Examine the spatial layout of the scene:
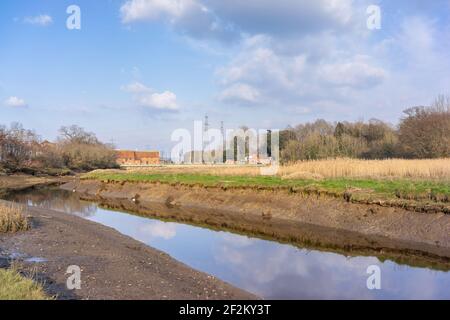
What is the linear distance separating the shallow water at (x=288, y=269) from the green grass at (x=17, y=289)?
548 centimetres

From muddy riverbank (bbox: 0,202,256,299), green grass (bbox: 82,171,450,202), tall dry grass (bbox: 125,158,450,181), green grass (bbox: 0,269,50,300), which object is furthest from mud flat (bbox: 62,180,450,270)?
green grass (bbox: 0,269,50,300)

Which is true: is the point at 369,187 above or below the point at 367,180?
below

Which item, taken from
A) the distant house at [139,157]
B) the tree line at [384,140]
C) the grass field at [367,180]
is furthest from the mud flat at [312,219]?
the distant house at [139,157]

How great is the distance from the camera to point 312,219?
70.0 ft

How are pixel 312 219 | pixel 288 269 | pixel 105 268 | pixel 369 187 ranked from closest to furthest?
pixel 105 268 < pixel 288 269 < pixel 312 219 < pixel 369 187

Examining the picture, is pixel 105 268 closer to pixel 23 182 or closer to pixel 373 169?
pixel 373 169

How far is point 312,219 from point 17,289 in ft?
54.7

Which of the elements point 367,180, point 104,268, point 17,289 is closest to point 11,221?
point 104,268

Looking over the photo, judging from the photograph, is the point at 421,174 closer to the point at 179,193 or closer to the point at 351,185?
the point at 351,185
